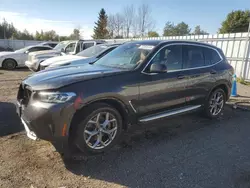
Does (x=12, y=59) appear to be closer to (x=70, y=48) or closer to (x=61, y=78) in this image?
(x=70, y=48)

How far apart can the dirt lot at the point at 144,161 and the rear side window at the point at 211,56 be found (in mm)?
1533

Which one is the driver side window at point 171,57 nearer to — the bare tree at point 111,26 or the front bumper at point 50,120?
the front bumper at point 50,120

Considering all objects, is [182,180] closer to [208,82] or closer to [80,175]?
[80,175]

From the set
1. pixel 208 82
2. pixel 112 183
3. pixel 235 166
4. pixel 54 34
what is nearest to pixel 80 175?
pixel 112 183

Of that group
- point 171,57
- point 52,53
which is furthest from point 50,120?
point 52,53

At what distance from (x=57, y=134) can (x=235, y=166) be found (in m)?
2.61

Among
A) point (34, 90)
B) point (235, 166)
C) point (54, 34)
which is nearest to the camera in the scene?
point (34, 90)

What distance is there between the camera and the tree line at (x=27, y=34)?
158 ft

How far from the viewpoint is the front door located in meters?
3.51

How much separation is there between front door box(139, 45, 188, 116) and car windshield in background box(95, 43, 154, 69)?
0.24m

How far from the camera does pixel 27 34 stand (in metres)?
49.2

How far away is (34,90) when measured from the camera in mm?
2854

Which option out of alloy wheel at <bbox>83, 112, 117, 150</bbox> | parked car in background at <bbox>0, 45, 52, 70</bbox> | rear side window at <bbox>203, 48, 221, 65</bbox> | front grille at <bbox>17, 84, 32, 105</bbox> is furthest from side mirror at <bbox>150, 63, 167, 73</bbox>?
parked car in background at <bbox>0, 45, 52, 70</bbox>

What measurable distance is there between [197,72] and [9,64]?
12338 millimetres
